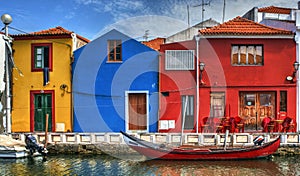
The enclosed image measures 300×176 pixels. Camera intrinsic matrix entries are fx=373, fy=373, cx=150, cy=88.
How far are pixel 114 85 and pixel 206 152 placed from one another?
700cm

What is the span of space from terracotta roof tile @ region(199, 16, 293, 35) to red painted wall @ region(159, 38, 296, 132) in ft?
1.57

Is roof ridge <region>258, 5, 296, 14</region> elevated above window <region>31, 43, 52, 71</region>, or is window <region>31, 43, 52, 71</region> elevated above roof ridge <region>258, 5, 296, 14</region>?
roof ridge <region>258, 5, 296, 14</region>

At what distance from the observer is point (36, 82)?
69.6 feet

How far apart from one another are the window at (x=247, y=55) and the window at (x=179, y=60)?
2.31m

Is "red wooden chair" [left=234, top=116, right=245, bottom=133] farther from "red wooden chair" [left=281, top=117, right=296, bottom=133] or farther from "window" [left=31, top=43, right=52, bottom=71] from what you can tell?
"window" [left=31, top=43, right=52, bottom=71]

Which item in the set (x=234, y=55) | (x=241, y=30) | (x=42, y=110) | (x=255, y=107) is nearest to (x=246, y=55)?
(x=234, y=55)

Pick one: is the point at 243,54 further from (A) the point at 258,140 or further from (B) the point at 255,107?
(A) the point at 258,140

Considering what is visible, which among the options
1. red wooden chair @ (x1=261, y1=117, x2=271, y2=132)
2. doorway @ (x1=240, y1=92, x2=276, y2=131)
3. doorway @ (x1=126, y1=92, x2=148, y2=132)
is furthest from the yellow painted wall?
red wooden chair @ (x1=261, y1=117, x2=271, y2=132)

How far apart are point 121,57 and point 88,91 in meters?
2.67

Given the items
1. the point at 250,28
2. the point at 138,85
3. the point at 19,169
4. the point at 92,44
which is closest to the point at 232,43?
the point at 250,28

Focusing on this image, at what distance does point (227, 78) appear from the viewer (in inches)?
810

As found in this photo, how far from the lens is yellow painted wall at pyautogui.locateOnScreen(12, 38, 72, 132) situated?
829 inches

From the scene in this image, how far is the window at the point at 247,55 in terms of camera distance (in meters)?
20.6

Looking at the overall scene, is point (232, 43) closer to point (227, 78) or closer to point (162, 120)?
point (227, 78)
